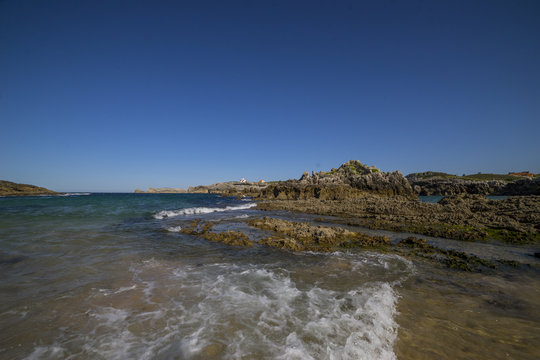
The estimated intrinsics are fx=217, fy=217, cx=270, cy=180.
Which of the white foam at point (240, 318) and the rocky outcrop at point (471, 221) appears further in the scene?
the rocky outcrop at point (471, 221)

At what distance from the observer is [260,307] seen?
17.5ft

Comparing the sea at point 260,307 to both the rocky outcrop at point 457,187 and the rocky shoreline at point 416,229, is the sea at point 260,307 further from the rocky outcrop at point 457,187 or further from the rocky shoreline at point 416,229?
the rocky outcrop at point 457,187

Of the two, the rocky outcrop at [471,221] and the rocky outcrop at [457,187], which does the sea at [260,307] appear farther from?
the rocky outcrop at [457,187]

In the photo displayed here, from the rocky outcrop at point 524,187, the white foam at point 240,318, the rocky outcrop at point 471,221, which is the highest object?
the rocky outcrop at point 524,187

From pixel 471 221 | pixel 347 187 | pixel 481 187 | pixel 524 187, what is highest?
pixel 347 187

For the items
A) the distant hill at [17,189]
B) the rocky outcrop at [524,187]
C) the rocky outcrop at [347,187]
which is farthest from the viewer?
the distant hill at [17,189]

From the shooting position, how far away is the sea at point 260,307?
12.7ft

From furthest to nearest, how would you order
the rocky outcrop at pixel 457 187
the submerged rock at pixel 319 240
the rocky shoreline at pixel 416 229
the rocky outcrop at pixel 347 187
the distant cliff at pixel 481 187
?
the rocky outcrop at pixel 457 187 < the distant cliff at pixel 481 187 < the rocky outcrop at pixel 347 187 < the submerged rock at pixel 319 240 < the rocky shoreline at pixel 416 229

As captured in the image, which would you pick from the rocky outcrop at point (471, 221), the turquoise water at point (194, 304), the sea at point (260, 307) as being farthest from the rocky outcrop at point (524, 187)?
the turquoise water at point (194, 304)

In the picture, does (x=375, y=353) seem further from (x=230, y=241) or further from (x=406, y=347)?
(x=230, y=241)

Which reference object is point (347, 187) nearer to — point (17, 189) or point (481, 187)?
point (481, 187)

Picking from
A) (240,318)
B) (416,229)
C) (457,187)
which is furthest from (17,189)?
(457,187)

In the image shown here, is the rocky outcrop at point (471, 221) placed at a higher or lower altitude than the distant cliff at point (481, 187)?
lower

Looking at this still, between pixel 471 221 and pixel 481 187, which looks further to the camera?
pixel 481 187
